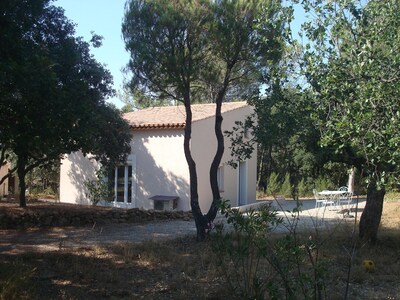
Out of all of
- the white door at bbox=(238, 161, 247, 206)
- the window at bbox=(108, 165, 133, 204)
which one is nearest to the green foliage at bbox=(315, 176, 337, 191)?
the white door at bbox=(238, 161, 247, 206)

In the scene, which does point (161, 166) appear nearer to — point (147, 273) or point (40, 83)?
point (147, 273)

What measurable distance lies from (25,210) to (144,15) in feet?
21.9

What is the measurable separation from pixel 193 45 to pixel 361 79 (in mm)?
5237

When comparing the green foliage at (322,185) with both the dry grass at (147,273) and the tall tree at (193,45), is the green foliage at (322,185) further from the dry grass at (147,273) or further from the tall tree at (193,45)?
the tall tree at (193,45)

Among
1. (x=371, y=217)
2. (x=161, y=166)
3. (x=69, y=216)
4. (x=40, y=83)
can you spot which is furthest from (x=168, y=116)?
(x=40, y=83)

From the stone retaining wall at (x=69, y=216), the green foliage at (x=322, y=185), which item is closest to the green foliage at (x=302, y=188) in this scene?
the green foliage at (x=322, y=185)

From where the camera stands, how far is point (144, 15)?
10.2 metres

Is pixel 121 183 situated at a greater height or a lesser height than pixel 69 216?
greater

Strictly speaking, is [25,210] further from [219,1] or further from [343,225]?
[343,225]

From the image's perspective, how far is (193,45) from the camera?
10.4 metres

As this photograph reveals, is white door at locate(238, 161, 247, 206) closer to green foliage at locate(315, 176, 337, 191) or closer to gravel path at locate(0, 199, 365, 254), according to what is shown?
green foliage at locate(315, 176, 337, 191)

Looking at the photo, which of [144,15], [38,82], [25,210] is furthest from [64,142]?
[25,210]

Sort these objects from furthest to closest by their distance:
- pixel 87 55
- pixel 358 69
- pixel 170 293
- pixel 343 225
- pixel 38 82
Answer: pixel 343 225 → pixel 87 55 → pixel 170 293 → pixel 38 82 → pixel 358 69

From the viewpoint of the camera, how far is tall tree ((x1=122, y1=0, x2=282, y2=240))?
10.0 meters
